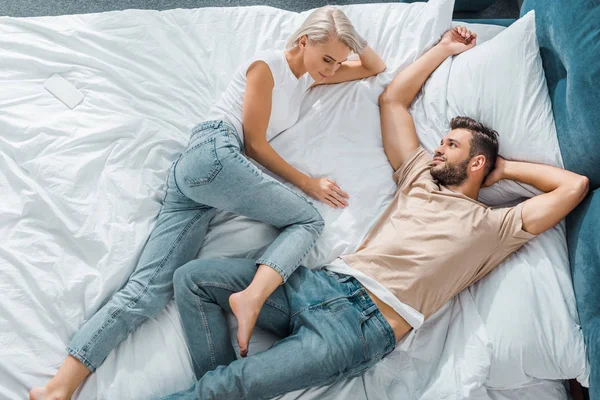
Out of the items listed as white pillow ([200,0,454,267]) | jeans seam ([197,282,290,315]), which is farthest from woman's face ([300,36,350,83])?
jeans seam ([197,282,290,315])

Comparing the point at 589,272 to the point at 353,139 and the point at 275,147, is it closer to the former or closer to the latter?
the point at 353,139

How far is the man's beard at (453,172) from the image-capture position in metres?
1.67

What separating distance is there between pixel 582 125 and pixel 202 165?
108 cm

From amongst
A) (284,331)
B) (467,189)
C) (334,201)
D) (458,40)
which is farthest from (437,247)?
(458,40)

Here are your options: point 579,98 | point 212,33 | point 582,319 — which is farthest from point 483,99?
point 212,33

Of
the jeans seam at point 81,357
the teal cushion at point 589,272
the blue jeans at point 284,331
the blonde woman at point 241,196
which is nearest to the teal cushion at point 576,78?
the teal cushion at point 589,272

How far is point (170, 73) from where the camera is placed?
6.41 feet

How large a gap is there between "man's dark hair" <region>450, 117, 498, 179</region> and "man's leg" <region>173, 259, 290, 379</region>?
2.39ft

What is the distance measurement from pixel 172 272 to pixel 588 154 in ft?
4.03

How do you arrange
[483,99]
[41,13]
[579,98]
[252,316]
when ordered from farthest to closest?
[41,13]
[483,99]
[579,98]
[252,316]

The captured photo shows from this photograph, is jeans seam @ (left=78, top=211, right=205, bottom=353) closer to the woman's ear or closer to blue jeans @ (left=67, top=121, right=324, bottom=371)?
blue jeans @ (left=67, top=121, right=324, bottom=371)

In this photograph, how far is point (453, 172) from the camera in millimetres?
1668

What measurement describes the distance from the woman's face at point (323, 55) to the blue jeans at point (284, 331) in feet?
2.04

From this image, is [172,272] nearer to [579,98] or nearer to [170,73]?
[170,73]
